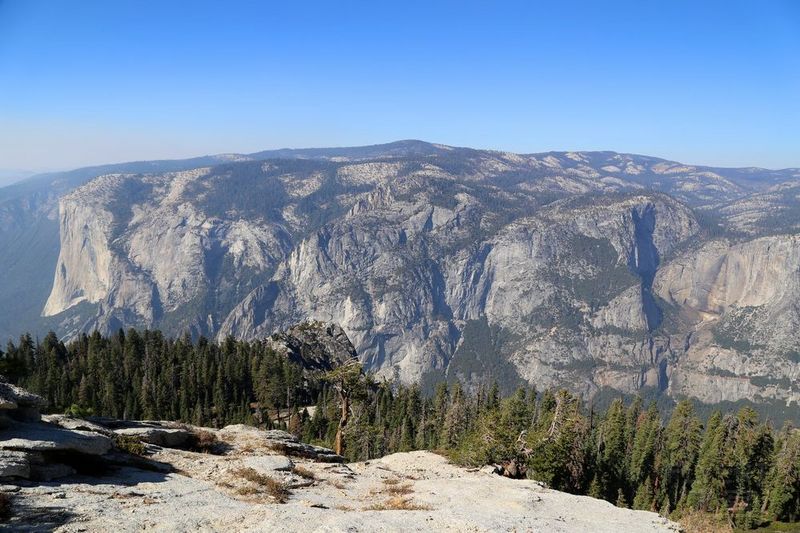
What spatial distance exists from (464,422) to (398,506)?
279 feet

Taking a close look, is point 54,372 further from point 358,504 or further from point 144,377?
point 358,504

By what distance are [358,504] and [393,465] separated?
63.5ft

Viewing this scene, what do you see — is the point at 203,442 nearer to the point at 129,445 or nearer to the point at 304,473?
the point at 129,445

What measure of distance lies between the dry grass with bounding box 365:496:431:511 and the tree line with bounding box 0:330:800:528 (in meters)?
22.4

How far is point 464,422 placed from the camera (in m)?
113

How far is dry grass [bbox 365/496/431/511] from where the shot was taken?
30.4m

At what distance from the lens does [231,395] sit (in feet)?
453

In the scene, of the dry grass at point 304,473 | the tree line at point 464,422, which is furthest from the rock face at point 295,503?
the tree line at point 464,422

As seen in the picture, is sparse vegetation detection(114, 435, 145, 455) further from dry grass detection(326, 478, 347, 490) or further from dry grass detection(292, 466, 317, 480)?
dry grass detection(326, 478, 347, 490)

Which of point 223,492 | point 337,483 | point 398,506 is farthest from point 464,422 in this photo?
point 223,492

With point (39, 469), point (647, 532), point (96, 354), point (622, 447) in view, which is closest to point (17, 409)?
point (39, 469)

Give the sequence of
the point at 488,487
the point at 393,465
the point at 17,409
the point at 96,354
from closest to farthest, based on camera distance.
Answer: the point at 17,409 → the point at 488,487 → the point at 393,465 → the point at 96,354

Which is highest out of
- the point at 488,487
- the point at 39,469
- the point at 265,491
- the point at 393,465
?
the point at 39,469

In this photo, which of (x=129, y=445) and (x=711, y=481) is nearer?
(x=129, y=445)
